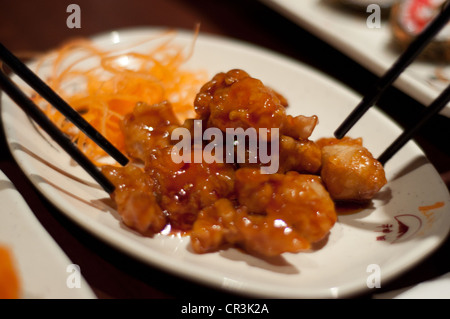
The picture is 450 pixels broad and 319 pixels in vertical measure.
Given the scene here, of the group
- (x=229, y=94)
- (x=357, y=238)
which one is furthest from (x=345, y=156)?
(x=229, y=94)

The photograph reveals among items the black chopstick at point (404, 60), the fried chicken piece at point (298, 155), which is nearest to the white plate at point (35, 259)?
the fried chicken piece at point (298, 155)

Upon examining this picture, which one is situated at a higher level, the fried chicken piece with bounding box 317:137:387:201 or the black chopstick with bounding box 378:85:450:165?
the black chopstick with bounding box 378:85:450:165

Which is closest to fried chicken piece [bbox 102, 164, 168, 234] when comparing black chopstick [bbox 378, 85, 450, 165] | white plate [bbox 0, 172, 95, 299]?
white plate [bbox 0, 172, 95, 299]

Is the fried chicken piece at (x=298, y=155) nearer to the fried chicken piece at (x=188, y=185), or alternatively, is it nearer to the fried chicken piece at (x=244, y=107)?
the fried chicken piece at (x=244, y=107)

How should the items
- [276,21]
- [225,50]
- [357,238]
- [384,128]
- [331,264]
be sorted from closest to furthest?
[331,264]
[357,238]
[384,128]
[225,50]
[276,21]

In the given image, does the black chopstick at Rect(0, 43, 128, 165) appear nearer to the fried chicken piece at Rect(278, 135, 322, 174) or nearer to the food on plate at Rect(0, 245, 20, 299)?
the food on plate at Rect(0, 245, 20, 299)

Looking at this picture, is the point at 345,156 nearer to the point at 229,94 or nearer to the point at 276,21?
the point at 229,94
